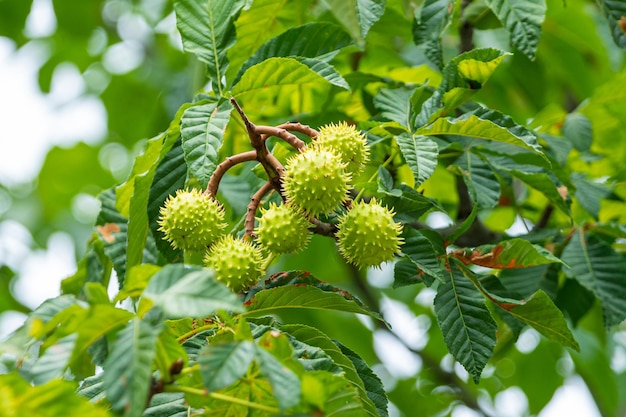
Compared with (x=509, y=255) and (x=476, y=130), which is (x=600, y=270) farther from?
(x=476, y=130)

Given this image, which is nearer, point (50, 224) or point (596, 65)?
point (596, 65)

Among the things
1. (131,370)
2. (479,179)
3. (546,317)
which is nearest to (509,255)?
(546,317)

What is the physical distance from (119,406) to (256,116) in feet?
4.91

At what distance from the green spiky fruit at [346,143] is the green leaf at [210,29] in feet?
0.98

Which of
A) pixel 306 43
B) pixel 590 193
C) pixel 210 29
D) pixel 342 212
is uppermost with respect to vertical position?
pixel 210 29

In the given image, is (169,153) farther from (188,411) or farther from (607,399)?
(607,399)

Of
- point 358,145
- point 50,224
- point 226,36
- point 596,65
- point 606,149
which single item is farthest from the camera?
point 50,224

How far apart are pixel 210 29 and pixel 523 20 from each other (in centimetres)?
75

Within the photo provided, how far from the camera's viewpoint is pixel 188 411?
4.79ft

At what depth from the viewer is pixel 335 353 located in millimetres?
1564

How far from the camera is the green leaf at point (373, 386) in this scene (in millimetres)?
1617

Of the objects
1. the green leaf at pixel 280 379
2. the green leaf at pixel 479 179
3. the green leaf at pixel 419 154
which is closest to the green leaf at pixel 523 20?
the green leaf at pixel 479 179

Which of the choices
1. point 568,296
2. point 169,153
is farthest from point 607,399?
point 169,153

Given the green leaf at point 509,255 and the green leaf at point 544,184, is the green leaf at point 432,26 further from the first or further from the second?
the green leaf at point 509,255
